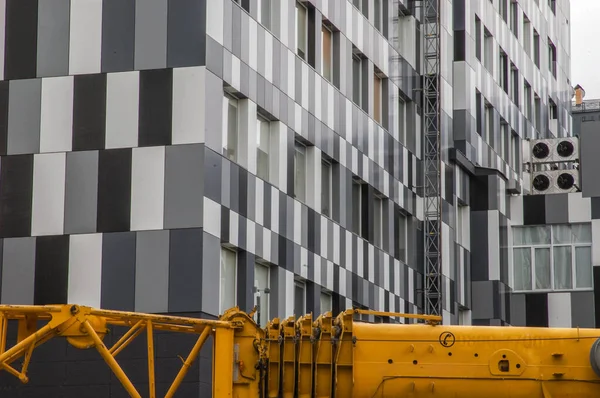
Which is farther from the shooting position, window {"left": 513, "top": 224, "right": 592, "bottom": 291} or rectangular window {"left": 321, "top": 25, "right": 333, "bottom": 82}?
window {"left": 513, "top": 224, "right": 592, "bottom": 291}

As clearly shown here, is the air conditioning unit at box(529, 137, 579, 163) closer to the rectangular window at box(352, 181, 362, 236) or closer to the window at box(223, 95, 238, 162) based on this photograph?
the rectangular window at box(352, 181, 362, 236)

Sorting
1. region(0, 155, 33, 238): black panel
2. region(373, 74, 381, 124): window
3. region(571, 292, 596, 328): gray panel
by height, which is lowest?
region(571, 292, 596, 328): gray panel

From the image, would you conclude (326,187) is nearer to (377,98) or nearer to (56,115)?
(377,98)

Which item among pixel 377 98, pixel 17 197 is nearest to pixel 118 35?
pixel 17 197

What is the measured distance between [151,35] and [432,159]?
22.5 meters

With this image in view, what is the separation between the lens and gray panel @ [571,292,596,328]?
65812 mm

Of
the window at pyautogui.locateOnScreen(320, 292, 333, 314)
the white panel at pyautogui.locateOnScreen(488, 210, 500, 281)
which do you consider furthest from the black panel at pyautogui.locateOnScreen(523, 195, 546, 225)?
the window at pyautogui.locateOnScreen(320, 292, 333, 314)

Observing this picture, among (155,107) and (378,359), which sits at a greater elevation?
(155,107)

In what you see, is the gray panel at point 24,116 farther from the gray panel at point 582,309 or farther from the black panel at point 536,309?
the black panel at point 536,309

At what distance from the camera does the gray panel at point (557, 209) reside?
66.6 metres

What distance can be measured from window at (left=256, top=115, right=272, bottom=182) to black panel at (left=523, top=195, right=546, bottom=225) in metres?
28.5

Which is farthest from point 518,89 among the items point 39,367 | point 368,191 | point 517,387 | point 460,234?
point 517,387

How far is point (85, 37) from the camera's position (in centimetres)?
3903

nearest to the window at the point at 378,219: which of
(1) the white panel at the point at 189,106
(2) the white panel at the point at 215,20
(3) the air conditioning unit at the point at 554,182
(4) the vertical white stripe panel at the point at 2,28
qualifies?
(2) the white panel at the point at 215,20
